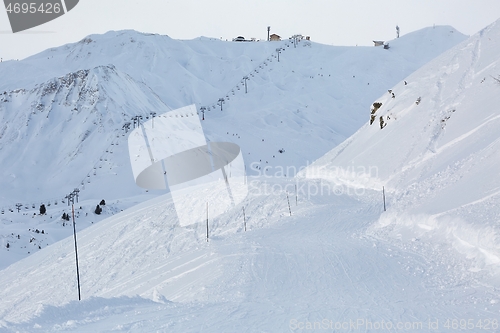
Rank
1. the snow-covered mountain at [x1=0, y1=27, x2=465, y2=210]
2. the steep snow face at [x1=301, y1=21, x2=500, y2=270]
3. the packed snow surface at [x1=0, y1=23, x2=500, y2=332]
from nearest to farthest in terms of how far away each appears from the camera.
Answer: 1. the packed snow surface at [x1=0, y1=23, x2=500, y2=332]
2. the steep snow face at [x1=301, y1=21, x2=500, y2=270]
3. the snow-covered mountain at [x1=0, y1=27, x2=465, y2=210]

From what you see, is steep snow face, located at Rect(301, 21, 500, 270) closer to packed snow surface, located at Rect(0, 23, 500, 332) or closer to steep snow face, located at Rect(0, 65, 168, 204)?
packed snow surface, located at Rect(0, 23, 500, 332)

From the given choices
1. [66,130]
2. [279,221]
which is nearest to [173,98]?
[66,130]

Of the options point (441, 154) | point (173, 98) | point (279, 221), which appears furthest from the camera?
point (173, 98)

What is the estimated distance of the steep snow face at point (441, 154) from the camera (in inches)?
506

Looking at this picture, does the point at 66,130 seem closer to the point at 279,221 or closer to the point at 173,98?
the point at 173,98

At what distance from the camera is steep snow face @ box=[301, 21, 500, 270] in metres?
12.9

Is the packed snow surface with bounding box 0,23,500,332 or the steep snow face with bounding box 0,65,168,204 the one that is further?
the steep snow face with bounding box 0,65,168,204

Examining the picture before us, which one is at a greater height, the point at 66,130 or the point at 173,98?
the point at 173,98

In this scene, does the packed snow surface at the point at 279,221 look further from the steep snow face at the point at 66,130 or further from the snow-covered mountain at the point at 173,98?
the snow-covered mountain at the point at 173,98

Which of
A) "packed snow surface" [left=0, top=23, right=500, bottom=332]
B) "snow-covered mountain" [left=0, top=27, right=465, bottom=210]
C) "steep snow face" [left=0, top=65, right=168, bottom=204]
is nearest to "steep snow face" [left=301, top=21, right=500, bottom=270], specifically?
"packed snow surface" [left=0, top=23, right=500, bottom=332]

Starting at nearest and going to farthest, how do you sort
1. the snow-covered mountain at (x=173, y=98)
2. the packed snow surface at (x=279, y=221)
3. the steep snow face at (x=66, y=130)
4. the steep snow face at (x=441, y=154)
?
the packed snow surface at (x=279, y=221)
the steep snow face at (x=441, y=154)
the steep snow face at (x=66, y=130)
the snow-covered mountain at (x=173, y=98)

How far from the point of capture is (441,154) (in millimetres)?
22406

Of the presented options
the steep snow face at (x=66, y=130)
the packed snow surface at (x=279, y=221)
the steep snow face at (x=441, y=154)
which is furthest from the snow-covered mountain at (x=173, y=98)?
the steep snow face at (x=441, y=154)

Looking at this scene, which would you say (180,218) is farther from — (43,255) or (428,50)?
(428,50)
